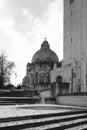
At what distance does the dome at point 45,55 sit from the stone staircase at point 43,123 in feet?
265

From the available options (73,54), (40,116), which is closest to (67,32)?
(73,54)

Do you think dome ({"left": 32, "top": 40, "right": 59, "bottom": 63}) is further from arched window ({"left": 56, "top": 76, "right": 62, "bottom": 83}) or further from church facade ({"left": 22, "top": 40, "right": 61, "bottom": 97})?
arched window ({"left": 56, "top": 76, "right": 62, "bottom": 83})

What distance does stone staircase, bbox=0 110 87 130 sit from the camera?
886 centimetres

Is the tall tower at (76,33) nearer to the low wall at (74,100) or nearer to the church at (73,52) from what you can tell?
the church at (73,52)

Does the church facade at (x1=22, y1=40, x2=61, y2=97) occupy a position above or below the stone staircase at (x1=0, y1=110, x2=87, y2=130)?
above

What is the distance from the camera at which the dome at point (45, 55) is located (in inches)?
3669

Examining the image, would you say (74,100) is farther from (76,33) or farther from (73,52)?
(76,33)

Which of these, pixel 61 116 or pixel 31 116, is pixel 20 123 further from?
pixel 61 116

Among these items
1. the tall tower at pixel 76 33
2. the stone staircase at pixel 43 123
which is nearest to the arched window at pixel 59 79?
the tall tower at pixel 76 33

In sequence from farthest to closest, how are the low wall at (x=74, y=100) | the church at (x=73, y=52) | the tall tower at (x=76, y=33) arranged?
the tall tower at (x=76, y=33) → the church at (x=73, y=52) → the low wall at (x=74, y=100)

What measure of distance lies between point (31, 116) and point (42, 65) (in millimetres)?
A: 82483

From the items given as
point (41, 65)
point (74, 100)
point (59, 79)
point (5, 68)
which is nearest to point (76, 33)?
point (59, 79)

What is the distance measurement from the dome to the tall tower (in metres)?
38.3

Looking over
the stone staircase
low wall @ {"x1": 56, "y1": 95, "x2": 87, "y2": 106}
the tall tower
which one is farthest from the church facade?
the stone staircase
